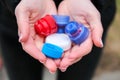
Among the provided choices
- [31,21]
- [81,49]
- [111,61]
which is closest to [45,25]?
[31,21]

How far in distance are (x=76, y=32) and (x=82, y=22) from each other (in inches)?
1.8

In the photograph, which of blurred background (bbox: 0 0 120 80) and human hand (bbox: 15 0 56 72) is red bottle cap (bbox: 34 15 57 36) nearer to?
human hand (bbox: 15 0 56 72)

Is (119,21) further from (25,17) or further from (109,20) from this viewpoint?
(25,17)

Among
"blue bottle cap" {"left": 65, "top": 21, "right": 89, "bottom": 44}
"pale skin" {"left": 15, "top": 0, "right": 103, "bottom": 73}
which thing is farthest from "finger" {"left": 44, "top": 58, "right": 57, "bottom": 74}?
"blue bottle cap" {"left": 65, "top": 21, "right": 89, "bottom": 44}

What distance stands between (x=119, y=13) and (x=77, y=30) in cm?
121

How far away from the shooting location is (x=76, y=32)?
1.02m

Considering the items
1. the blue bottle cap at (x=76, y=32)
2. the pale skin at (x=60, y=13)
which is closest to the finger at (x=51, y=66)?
the pale skin at (x=60, y=13)

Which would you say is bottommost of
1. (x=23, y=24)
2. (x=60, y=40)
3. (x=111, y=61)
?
(x=111, y=61)

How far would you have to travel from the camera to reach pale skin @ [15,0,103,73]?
0.92 metres

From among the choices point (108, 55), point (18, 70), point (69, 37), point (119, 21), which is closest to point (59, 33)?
point (69, 37)

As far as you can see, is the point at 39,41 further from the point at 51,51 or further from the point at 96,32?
the point at 96,32

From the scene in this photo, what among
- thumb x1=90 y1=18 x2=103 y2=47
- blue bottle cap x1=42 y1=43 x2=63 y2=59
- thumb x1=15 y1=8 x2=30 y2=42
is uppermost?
thumb x1=15 y1=8 x2=30 y2=42

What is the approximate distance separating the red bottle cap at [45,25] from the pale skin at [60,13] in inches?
0.7

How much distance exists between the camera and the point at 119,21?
2.13 m
